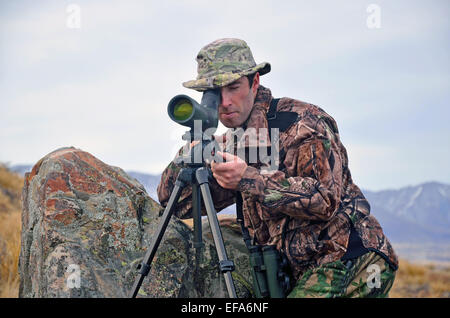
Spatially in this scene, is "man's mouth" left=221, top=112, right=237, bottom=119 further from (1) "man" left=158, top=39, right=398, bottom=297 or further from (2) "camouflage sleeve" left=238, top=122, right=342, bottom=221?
(2) "camouflage sleeve" left=238, top=122, right=342, bottom=221

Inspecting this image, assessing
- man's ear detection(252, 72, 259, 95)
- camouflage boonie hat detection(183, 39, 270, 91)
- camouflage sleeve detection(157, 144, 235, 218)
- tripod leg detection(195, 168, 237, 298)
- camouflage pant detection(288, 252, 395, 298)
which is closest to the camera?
tripod leg detection(195, 168, 237, 298)

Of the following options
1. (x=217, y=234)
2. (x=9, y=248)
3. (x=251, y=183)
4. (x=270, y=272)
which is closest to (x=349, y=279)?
(x=270, y=272)

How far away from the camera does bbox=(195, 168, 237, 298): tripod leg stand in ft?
7.55

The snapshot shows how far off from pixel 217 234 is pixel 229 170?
0.41 meters

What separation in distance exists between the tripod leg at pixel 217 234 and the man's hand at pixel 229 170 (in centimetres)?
12

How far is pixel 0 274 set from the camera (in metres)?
6.13

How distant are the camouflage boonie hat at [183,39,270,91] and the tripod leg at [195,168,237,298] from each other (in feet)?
2.29

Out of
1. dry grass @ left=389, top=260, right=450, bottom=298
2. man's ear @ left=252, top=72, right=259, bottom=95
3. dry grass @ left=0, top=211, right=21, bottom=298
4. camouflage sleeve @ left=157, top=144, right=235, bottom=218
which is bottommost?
dry grass @ left=389, top=260, right=450, bottom=298

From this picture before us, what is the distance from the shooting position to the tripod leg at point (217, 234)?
2303mm

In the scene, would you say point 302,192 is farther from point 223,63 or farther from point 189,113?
point 223,63

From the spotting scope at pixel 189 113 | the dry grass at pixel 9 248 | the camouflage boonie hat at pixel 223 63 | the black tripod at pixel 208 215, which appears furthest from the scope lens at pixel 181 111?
the dry grass at pixel 9 248

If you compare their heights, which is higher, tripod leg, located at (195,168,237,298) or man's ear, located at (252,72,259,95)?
man's ear, located at (252,72,259,95)

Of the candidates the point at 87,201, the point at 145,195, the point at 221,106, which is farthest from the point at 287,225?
the point at 87,201

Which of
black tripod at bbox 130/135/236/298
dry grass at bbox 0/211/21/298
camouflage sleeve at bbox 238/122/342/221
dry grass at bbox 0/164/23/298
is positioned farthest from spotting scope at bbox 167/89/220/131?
dry grass at bbox 0/211/21/298
